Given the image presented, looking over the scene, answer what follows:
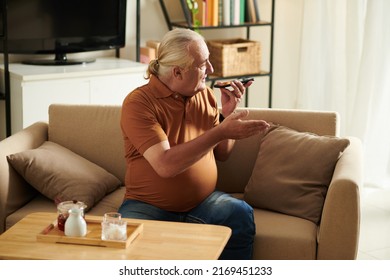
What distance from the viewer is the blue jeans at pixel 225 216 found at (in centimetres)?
279

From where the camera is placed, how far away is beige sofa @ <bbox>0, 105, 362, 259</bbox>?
280cm

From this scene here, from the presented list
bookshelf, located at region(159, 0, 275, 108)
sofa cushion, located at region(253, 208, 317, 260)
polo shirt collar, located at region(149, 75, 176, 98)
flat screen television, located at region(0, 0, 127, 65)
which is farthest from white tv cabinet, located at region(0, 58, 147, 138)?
sofa cushion, located at region(253, 208, 317, 260)

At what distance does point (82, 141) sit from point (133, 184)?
1.98 feet

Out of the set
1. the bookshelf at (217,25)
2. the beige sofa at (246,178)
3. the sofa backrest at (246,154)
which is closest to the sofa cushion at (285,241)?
the beige sofa at (246,178)

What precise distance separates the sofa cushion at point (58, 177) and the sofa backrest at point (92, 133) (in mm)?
164

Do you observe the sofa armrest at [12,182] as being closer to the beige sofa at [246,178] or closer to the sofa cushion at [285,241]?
the beige sofa at [246,178]

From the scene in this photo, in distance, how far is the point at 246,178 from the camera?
3295mm

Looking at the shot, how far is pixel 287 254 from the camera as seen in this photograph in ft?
9.35

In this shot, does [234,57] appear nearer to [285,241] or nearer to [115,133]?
[115,133]

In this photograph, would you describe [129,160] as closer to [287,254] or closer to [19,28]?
[287,254]

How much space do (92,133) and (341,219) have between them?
119cm

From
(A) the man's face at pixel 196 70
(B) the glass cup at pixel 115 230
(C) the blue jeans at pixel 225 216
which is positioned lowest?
(C) the blue jeans at pixel 225 216

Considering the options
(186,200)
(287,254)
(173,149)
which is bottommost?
(287,254)
